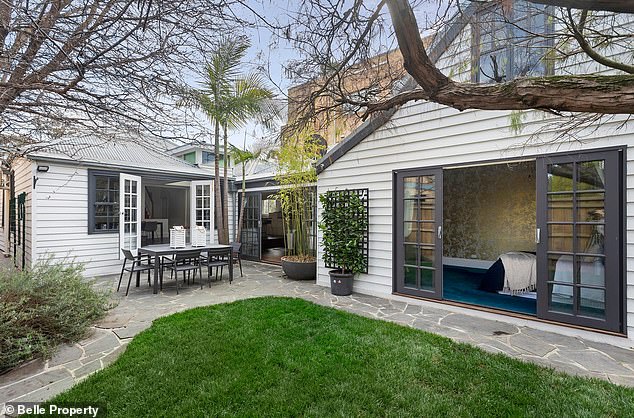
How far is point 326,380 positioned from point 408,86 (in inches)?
125

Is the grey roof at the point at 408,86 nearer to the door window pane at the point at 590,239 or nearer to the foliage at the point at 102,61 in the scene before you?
the foliage at the point at 102,61

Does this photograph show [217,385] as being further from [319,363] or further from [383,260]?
[383,260]

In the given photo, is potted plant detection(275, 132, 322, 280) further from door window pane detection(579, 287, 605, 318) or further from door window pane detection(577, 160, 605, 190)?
door window pane detection(579, 287, 605, 318)

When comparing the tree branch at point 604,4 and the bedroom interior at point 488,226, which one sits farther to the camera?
the bedroom interior at point 488,226

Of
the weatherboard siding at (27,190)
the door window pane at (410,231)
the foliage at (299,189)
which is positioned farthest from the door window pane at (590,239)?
the weatherboard siding at (27,190)

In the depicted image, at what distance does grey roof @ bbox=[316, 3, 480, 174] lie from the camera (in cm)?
260

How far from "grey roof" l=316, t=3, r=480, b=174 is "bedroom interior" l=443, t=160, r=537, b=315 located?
107 inches

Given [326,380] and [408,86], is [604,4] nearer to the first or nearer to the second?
[408,86]

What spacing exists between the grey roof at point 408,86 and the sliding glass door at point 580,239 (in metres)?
1.94

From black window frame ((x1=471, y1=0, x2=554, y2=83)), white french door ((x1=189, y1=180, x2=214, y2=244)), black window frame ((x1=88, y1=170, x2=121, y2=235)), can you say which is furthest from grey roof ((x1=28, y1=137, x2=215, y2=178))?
black window frame ((x1=471, y1=0, x2=554, y2=83))

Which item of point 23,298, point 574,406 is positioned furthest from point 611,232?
point 23,298

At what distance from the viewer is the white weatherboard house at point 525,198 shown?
3262mm

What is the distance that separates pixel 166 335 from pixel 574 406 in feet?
12.2

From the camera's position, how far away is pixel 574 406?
2.20 metres
